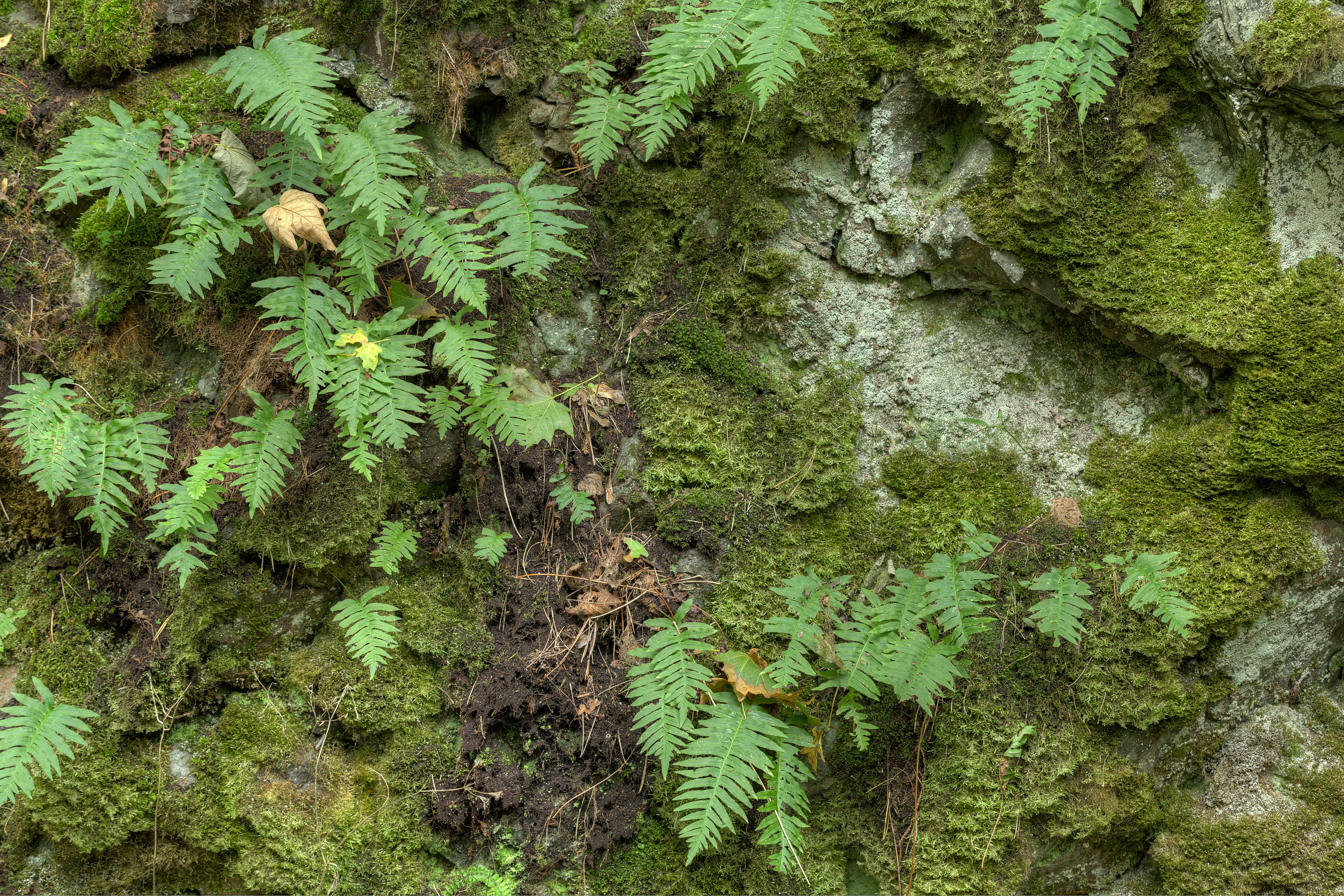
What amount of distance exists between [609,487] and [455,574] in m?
0.88

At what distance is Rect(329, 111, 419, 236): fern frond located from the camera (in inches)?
131

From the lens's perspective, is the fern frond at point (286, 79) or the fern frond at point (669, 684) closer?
the fern frond at point (286, 79)

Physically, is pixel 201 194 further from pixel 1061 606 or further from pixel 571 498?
pixel 1061 606

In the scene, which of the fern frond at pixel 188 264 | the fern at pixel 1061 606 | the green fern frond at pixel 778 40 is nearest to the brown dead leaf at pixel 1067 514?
the fern at pixel 1061 606

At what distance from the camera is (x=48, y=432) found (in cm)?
343

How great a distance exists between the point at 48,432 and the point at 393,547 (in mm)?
1490

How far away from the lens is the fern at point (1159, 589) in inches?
132

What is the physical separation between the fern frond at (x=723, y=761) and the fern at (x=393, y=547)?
5.16ft

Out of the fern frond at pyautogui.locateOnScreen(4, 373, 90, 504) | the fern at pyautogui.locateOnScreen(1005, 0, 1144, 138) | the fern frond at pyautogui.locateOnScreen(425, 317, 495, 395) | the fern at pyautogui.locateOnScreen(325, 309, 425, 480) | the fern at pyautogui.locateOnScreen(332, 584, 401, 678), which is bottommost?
the fern at pyautogui.locateOnScreen(332, 584, 401, 678)

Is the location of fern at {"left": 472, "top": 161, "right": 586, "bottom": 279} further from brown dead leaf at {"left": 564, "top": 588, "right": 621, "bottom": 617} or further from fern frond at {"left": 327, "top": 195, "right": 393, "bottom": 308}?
brown dead leaf at {"left": 564, "top": 588, "right": 621, "bottom": 617}

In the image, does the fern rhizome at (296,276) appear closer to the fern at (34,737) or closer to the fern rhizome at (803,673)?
the fern at (34,737)

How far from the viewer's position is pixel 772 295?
412cm

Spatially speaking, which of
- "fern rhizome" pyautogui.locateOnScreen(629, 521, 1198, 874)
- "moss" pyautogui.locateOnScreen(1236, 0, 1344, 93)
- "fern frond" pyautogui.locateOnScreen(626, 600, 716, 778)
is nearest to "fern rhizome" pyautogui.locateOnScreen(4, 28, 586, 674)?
"fern frond" pyautogui.locateOnScreen(626, 600, 716, 778)

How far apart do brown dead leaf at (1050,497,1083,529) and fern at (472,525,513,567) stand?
261 centimetres
